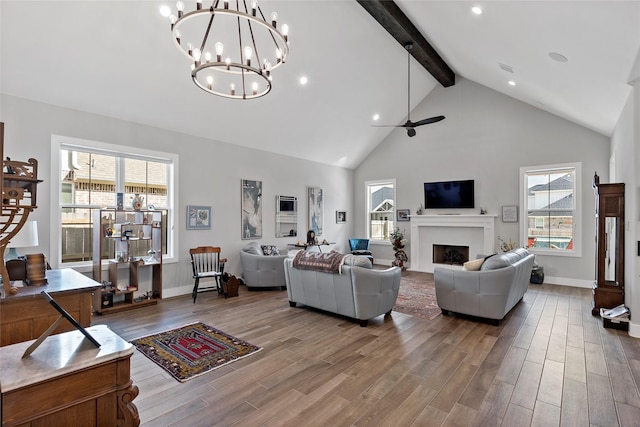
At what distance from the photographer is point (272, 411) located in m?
2.35

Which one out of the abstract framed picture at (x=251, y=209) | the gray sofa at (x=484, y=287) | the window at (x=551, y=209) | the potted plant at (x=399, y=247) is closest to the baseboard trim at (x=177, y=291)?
the abstract framed picture at (x=251, y=209)

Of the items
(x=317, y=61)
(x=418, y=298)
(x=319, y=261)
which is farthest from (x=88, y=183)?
(x=418, y=298)

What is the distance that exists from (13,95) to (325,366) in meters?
5.14

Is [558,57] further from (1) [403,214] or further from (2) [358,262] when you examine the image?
(1) [403,214]

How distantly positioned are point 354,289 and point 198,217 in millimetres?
3488

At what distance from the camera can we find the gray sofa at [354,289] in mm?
4051

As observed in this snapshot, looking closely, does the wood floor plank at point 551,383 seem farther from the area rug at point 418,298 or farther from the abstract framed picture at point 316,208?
the abstract framed picture at point 316,208

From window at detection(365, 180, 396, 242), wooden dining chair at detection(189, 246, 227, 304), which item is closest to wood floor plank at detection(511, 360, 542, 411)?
wooden dining chair at detection(189, 246, 227, 304)

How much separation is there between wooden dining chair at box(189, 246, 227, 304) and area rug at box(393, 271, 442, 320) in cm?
316

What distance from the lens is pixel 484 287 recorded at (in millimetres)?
4121

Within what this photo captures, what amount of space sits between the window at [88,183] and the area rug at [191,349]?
2.11 metres

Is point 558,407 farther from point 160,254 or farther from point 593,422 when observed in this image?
point 160,254

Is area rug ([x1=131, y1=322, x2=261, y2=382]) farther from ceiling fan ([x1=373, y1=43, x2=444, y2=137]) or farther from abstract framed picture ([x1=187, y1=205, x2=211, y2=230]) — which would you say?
ceiling fan ([x1=373, y1=43, x2=444, y2=137])

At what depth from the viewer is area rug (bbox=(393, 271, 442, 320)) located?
4719 millimetres
